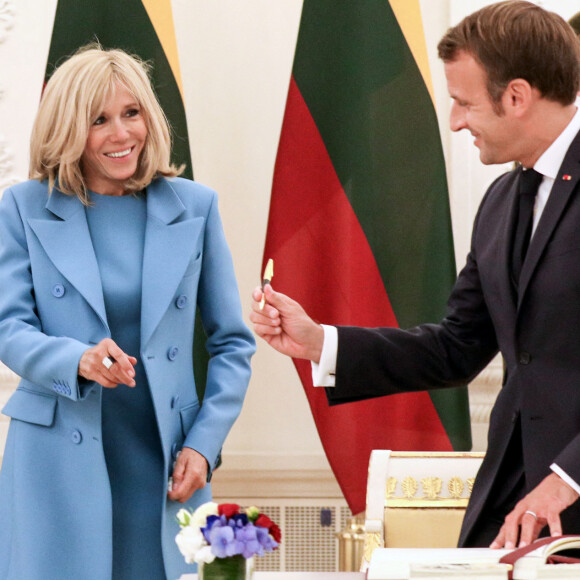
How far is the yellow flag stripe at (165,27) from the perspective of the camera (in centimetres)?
346

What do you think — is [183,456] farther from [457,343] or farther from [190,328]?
[457,343]

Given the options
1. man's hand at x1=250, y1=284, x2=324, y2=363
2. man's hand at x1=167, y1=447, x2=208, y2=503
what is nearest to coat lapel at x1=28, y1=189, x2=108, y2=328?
man's hand at x1=167, y1=447, x2=208, y2=503

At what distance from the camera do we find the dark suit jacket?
5.79 feet

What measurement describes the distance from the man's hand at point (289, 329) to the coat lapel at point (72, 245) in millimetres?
519

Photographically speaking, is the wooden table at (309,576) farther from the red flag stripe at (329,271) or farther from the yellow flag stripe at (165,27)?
the yellow flag stripe at (165,27)

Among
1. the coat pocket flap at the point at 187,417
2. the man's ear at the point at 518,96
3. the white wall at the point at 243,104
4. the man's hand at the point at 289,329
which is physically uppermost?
the white wall at the point at 243,104

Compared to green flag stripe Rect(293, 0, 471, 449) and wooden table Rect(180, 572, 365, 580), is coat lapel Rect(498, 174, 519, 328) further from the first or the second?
green flag stripe Rect(293, 0, 471, 449)

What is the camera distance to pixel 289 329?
6.65 feet

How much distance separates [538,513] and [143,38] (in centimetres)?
245

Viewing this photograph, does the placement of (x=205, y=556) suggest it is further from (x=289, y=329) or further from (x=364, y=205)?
(x=364, y=205)

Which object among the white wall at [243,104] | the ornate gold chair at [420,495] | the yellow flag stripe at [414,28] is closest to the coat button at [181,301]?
the ornate gold chair at [420,495]

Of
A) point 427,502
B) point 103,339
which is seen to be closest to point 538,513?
point 427,502

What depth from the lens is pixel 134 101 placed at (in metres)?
2.51

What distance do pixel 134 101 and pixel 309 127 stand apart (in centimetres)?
118
